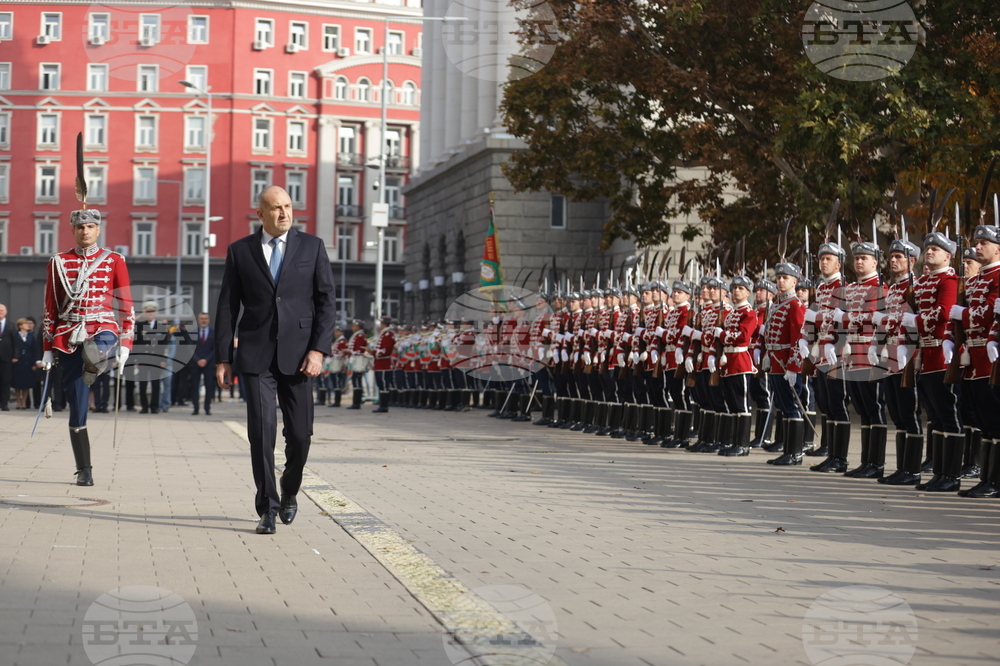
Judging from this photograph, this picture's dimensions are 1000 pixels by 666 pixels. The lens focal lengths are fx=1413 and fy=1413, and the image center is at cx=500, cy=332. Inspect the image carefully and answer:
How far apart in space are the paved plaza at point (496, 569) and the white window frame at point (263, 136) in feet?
219

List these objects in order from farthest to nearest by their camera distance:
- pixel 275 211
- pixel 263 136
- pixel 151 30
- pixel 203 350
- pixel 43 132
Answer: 1. pixel 263 136
2. pixel 43 132
3. pixel 151 30
4. pixel 203 350
5. pixel 275 211

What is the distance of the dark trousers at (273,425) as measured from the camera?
8.44m

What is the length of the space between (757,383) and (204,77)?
64.9 m

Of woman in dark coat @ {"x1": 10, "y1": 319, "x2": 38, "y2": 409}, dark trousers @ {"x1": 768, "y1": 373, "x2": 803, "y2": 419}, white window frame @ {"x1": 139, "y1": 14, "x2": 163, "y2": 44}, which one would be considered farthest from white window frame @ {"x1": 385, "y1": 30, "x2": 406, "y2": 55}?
dark trousers @ {"x1": 768, "y1": 373, "x2": 803, "y2": 419}

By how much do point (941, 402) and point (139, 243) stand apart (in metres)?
69.7

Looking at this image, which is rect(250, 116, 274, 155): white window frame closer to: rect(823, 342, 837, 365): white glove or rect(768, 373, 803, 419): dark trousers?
rect(768, 373, 803, 419): dark trousers

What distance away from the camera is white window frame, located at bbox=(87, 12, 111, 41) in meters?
73.5

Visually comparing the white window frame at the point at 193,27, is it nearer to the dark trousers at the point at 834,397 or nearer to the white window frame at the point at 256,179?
the white window frame at the point at 256,179

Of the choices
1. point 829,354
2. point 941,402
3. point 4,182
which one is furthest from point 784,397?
point 4,182

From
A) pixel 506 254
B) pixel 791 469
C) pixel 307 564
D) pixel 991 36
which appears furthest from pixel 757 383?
pixel 506 254

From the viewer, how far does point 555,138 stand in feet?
93.1

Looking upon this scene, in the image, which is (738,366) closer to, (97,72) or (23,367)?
(23,367)

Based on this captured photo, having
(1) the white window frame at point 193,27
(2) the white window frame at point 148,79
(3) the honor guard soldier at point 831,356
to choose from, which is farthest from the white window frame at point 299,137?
(3) the honor guard soldier at point 831,356

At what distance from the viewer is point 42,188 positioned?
252 ft
